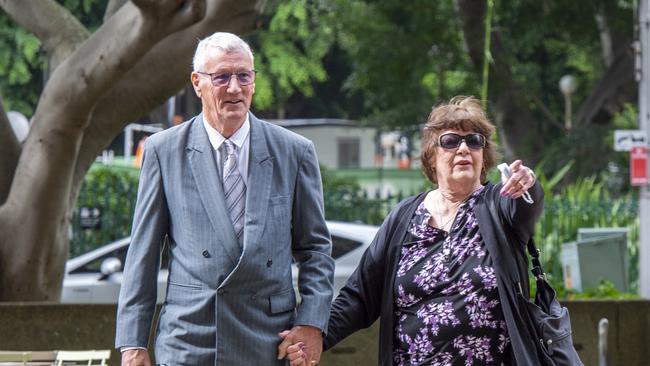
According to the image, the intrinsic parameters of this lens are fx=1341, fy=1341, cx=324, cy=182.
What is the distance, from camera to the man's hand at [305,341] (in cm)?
440

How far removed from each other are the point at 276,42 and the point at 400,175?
8.27m

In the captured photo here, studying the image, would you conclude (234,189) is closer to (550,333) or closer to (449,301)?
(449,301)

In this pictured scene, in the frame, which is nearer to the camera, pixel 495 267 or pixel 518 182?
pixel 518 182

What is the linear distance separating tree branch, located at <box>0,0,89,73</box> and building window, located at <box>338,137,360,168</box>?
121 feet

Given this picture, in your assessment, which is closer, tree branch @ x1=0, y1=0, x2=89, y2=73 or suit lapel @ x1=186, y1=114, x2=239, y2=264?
suit lapel @ x1=186, y1=114, x2=239, y2=264

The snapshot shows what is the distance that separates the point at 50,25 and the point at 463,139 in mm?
6652

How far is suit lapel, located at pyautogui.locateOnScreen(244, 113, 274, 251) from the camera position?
14.3ft

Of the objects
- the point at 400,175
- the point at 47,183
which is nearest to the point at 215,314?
the point at 47,183

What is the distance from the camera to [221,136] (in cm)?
448

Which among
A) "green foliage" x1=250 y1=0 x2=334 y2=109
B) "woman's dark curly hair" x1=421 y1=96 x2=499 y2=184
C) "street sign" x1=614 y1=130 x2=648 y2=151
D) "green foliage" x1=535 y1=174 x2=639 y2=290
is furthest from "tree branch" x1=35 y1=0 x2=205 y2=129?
"green foliage" x1=250 y1=0 x2=334 y2=109

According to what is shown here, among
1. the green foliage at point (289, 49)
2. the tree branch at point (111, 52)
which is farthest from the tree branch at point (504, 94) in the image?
the tree branch at point (111, 52)

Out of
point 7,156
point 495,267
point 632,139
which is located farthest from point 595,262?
point 495,267

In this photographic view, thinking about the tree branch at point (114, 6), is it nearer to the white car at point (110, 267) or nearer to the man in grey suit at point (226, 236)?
the white car at point (110, 267)

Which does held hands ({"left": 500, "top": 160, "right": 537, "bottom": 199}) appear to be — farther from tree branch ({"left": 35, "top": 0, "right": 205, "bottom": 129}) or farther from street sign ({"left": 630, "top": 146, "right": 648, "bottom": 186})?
street sign ({"left": 630, "top": 146, "right": 648, "bottom": 186})
